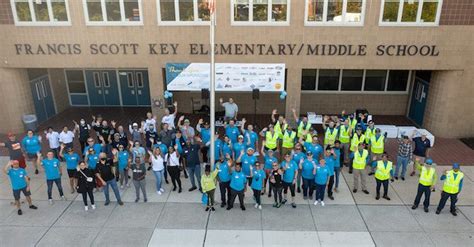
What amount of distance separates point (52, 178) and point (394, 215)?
9569 mm

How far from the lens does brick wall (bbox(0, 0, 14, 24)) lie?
14930 millimetres

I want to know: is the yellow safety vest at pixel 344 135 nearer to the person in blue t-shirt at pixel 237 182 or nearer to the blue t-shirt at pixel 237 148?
the blue t-shirt at pixel 237 148

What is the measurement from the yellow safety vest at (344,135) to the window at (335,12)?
4.66 meters

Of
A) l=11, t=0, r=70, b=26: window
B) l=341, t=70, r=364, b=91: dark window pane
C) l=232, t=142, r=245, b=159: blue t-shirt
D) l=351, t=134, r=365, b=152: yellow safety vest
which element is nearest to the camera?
l=232, t=142, r=245, b=159: blue t-shirt

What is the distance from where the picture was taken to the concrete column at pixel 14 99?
52.4 ft

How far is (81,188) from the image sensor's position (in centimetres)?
1002

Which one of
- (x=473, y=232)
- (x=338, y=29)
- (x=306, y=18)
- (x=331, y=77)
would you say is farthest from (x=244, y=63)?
(x=473, y=232)

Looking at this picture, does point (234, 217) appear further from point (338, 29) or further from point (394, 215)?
point (338, 29)

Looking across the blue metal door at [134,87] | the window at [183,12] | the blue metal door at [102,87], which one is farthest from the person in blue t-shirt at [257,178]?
the blue metal door at [102,87]

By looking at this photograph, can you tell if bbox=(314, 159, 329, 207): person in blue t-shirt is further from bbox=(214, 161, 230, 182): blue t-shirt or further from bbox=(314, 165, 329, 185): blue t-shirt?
bbox=(214, 161, 230, 182): blue t-shirt

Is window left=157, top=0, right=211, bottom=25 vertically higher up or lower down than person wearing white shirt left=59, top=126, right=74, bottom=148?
higher up

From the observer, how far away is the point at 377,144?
11836mm

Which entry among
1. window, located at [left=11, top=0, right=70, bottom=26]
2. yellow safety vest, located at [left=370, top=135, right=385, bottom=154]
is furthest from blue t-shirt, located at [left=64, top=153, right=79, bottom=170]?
yellow safety vest, located at [left=370, top=135, right=385, bottom=154]

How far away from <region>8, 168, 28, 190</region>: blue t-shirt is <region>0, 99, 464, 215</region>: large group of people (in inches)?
0.9
